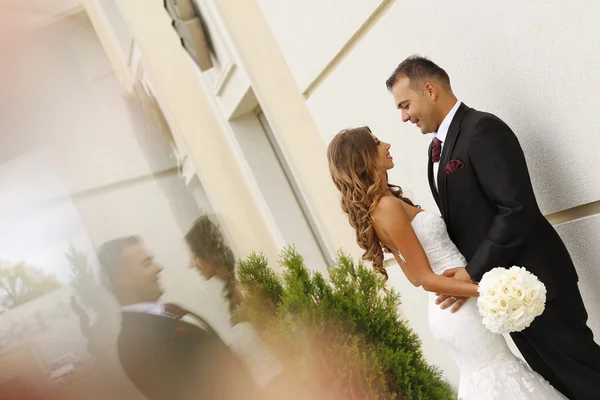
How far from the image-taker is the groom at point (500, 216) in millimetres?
1158

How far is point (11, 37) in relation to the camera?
3.68 ft

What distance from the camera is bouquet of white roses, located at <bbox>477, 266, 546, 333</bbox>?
111cm

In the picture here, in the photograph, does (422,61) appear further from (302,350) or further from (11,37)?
(11,37)

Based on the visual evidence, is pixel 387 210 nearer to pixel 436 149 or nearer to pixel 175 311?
pixel 436 149

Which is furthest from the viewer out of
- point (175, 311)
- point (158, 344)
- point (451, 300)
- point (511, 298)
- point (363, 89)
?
point (363, 89)

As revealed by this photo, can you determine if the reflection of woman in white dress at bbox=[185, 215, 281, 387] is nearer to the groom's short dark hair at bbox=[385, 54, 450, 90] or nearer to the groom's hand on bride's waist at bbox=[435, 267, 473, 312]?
the groom's hand on bride's waist at bbox=[435, 267, 473, 312]

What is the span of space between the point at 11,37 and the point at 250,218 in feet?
5.18

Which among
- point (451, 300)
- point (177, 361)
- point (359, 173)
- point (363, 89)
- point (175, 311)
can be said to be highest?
point (363, 89)

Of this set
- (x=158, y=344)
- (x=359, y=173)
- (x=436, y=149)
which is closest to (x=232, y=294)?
(x=158, y=344)

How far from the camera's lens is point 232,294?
171 centimetres

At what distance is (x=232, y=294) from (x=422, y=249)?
626 mm

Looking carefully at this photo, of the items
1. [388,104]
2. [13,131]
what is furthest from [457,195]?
[13,131]

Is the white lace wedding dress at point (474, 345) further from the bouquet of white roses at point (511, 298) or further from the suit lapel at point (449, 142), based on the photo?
the bouquet of white roses at point (511, 298)

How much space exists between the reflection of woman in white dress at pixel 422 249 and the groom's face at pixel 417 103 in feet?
0.31
